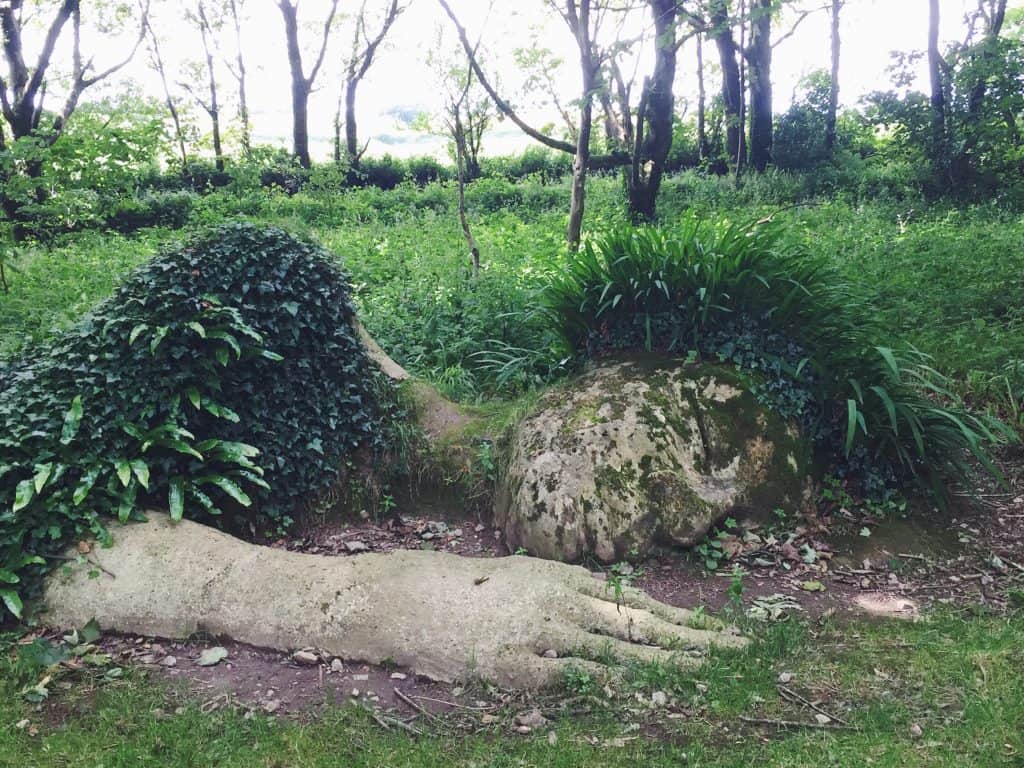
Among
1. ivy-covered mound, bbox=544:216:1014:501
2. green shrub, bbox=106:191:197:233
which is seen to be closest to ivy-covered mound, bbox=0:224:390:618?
ivy-covered mound, bbox=544:216:1014:501

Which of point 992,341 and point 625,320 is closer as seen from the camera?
point 625,320

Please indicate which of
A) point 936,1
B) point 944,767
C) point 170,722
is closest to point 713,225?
point 944,767

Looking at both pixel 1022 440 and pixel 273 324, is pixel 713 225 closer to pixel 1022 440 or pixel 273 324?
pixel 1022 440

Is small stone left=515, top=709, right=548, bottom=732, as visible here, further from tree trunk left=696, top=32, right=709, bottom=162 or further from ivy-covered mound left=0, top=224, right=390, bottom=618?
tree trunk left=696, top=32, right=709, bottom=162

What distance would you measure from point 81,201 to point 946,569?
28.2 feet

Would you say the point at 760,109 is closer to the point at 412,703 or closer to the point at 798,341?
the point at 798,341

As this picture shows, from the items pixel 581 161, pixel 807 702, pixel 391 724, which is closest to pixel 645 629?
pixel 807 702

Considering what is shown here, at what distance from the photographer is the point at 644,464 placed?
4.54m

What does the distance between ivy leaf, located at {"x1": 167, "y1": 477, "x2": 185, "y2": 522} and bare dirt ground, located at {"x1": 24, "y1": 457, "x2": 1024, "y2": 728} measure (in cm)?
72

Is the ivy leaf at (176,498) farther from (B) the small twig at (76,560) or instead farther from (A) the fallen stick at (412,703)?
(A) the fallen stick at (412,703)

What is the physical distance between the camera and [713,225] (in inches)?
216

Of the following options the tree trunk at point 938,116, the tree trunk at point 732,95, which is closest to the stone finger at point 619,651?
the tree trunk at point 938,116

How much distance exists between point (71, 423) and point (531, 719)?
9.99 ft

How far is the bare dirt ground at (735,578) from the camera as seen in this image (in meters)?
3.25
